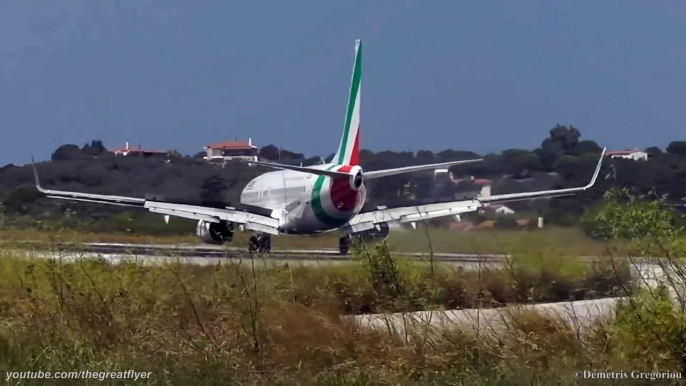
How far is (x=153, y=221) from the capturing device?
30.8 metres

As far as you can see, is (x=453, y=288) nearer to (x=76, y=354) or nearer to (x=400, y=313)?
(x=400, y=313)

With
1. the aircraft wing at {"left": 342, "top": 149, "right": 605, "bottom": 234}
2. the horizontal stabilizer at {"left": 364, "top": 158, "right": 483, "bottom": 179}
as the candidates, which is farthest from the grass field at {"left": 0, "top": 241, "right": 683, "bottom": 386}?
the aircraft wing at {"left": 342, "top": 149, "right": 605, "bottom": 234}

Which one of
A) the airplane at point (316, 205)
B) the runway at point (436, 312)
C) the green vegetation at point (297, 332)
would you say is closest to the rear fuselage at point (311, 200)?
the airplane at point (316, 205)

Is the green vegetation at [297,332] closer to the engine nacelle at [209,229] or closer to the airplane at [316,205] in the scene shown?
the airplane at [316,205]

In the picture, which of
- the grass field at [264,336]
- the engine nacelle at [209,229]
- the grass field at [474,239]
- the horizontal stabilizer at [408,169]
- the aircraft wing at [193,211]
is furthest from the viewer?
the aircraft wing at [193,211]

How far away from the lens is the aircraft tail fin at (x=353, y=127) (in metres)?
31.8

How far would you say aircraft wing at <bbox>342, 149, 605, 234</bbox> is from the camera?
26.6 meters

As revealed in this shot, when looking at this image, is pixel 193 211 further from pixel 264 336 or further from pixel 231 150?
pixel 264 336

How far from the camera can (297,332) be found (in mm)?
9859

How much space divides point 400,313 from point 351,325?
1.87 feet

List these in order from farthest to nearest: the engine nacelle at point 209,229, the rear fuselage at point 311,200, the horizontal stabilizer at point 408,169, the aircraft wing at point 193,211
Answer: the aircraft wing at point 193,211 < the rear fuselage at point 311,200 < the engine nacelle at point 209,229 < the horizontal stabilizer at point 408,169

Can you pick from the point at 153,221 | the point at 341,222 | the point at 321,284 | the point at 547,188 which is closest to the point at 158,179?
the point at 153,221

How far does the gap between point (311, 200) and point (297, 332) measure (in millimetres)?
20918

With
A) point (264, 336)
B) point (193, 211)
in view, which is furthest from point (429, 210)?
point (264, 336)
